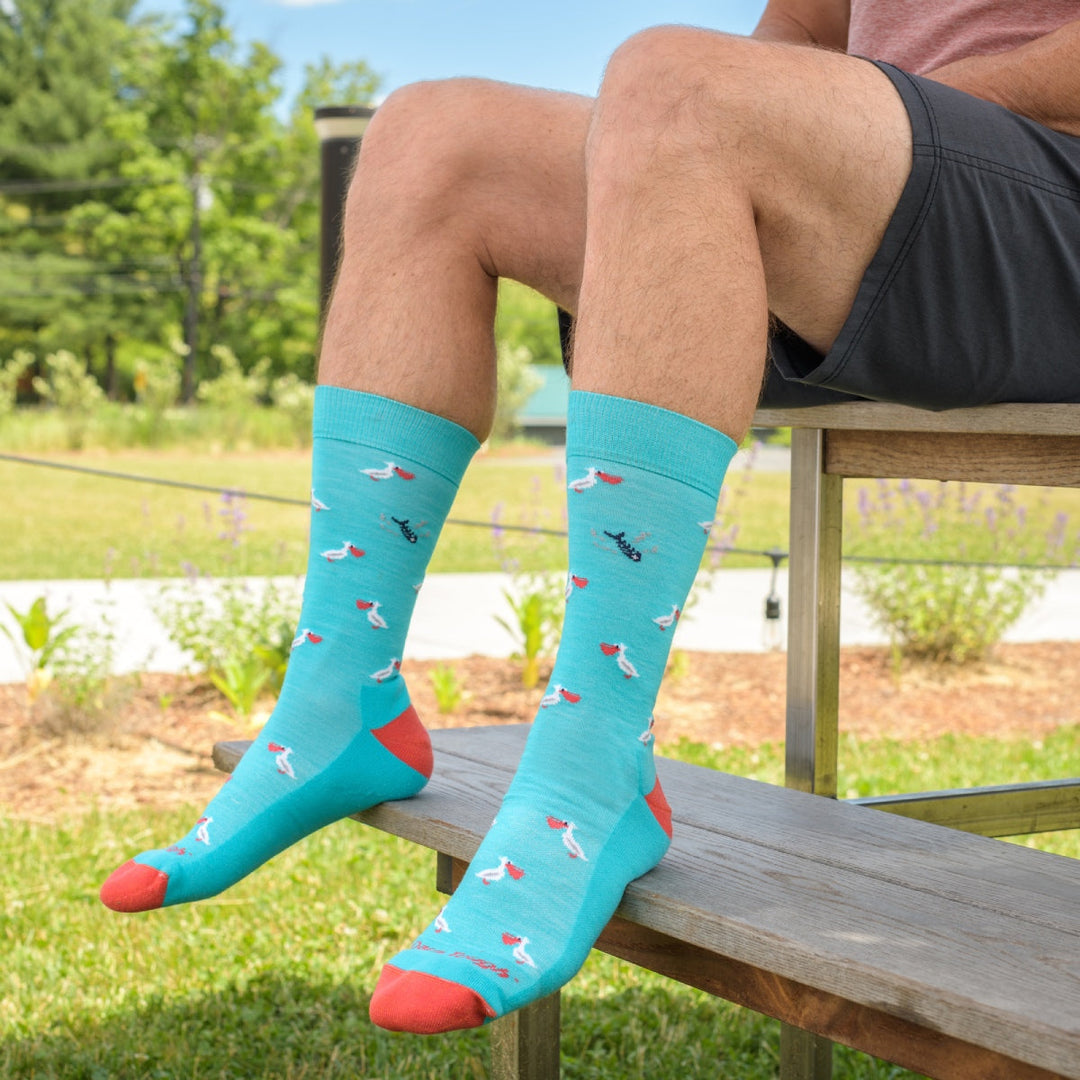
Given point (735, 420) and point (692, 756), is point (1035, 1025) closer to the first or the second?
point (735, 420)

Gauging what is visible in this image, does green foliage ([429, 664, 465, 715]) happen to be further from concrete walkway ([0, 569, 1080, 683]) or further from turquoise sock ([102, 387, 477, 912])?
turquoise sock ([102, 387, 477, 912])

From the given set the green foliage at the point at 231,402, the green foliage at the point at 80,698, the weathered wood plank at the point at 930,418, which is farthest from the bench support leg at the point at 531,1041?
the green foliage at the point at 231,402

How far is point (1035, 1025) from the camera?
695 mm

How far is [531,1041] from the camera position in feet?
4.30

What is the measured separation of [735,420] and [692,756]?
2.38 m

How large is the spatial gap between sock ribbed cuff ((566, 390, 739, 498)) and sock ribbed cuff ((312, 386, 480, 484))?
26 cm

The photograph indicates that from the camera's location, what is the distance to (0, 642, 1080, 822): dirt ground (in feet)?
10.1

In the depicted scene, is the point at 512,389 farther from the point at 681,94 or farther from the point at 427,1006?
the point at 427,1006

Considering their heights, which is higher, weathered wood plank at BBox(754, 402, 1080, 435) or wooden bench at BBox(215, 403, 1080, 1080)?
weathered wood plank at BBox(754, 402, 1080, 435)

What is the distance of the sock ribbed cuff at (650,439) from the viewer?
93 centimetres

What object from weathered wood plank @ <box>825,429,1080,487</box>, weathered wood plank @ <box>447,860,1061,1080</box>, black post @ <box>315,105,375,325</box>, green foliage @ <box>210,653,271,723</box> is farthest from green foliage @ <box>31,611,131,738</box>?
weathered wood plank @ <box>447,860,1061,1080</box>

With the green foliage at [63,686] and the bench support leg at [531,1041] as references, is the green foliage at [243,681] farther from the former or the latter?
the bench support leg at [531,1041]

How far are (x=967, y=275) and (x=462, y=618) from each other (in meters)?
3.97

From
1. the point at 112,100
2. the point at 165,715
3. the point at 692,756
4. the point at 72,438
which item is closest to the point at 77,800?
the point at 165,715
